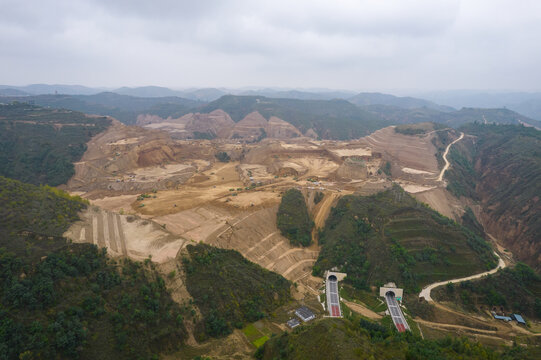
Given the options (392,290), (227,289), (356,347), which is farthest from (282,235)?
(356,347)

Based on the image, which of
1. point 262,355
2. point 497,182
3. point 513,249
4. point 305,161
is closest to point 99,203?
point 262,355

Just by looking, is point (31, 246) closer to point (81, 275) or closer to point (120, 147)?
point (81, 275)

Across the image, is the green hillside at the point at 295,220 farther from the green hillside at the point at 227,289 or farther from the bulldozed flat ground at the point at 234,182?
the green hillside at the point at 227,289

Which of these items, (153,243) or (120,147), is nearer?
(153,243)

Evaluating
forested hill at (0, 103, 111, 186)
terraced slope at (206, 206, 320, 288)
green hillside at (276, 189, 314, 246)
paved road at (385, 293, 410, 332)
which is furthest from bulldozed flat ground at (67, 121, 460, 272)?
paved road at (385, 293, 410, 332)

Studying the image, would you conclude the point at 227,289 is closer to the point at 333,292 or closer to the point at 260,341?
the point at 260,341

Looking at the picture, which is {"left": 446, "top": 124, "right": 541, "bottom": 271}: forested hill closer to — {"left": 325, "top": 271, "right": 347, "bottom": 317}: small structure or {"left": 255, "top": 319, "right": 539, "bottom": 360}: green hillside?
{"left": 255, "top": 319, "right": 539, "bottom": 360}: green hillside
